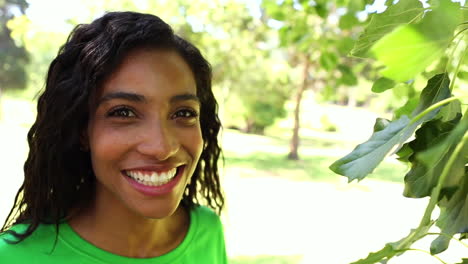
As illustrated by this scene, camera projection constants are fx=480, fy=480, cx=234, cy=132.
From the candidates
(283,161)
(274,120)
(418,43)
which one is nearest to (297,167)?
(283,161)

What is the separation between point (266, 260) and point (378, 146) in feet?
15.1

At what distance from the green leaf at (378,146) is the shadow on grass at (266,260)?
447 centimetres

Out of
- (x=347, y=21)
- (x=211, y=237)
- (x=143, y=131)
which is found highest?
(x=347, y=21)

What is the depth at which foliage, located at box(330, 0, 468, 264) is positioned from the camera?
31 cm

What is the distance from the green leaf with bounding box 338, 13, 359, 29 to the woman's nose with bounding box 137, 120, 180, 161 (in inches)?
35.1

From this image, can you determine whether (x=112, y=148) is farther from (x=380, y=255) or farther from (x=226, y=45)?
(x=226, y=45)

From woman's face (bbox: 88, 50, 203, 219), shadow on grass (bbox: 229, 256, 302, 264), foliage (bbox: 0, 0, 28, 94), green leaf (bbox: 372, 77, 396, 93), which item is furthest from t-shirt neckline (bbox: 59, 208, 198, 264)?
foliage (bbox: 0, 0, 28, 94)

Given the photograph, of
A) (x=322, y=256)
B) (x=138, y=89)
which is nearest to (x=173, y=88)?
(x=138, y=89)

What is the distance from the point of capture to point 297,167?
10258mm

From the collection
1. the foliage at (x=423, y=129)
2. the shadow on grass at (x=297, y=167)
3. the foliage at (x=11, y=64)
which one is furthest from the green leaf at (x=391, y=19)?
the foliage at (x=11, y=64)

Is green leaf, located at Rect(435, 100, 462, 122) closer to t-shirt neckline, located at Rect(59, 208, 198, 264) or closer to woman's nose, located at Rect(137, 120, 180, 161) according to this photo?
woman's nose, located at Rect(137, 120, 180, 161)

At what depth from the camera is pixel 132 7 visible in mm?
7844

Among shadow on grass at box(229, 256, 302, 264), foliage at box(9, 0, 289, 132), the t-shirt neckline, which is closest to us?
the t-shirt neckline

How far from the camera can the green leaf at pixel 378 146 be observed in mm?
379
